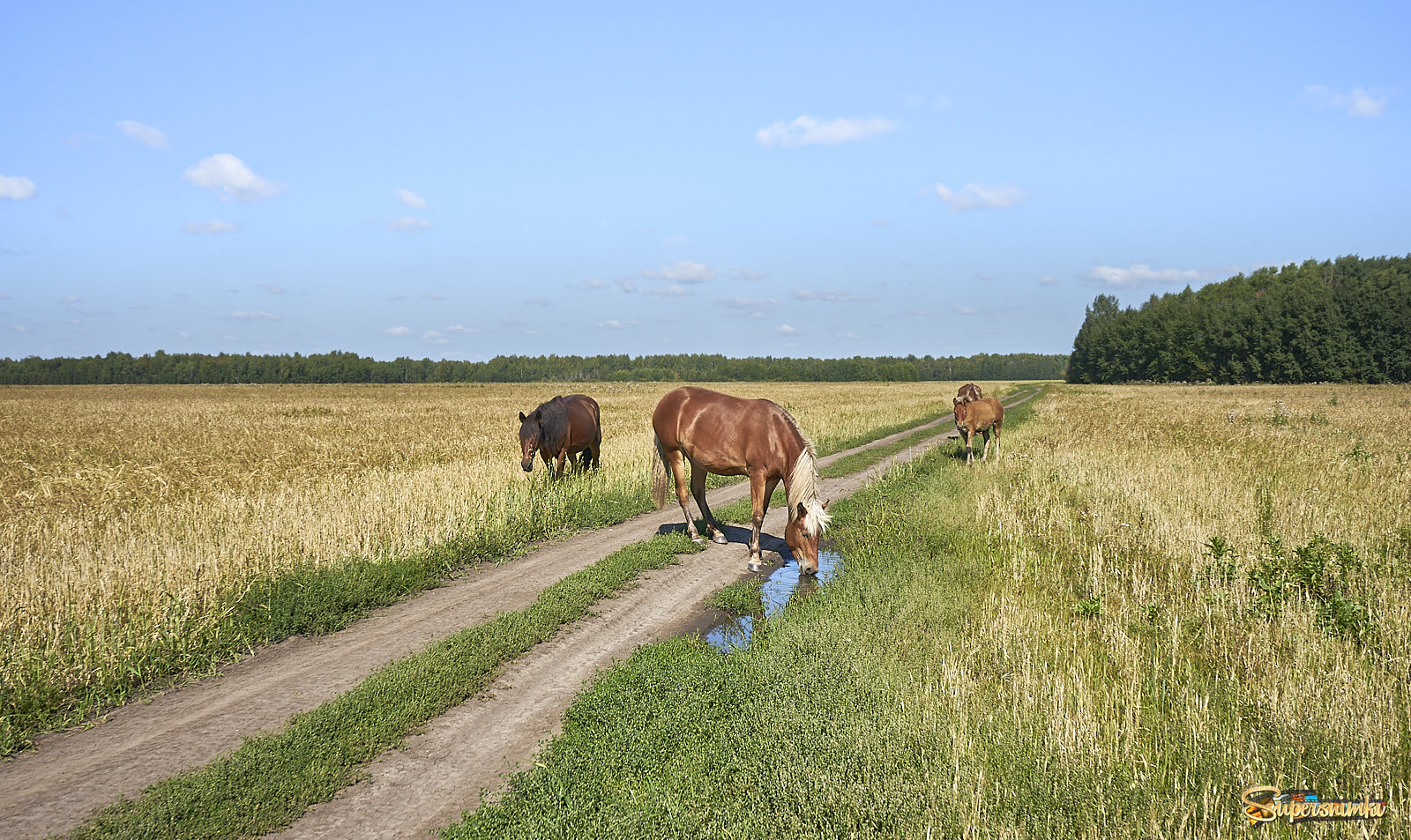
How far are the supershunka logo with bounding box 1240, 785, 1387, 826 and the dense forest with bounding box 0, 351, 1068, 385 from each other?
12294 cm

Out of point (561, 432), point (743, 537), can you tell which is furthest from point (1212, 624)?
point (561, 432)

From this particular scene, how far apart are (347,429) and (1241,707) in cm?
2883

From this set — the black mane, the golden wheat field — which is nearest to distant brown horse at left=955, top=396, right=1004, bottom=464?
the golden wheat field

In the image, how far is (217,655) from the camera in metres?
6.46

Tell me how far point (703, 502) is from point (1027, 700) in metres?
7.12

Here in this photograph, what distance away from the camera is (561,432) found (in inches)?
587

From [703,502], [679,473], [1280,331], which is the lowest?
[703,502]

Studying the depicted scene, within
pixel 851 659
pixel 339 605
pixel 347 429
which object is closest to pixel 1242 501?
pixel 851 659

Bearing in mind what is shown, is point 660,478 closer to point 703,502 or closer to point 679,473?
point 679,473

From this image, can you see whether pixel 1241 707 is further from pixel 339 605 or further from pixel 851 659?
pixel 339 605

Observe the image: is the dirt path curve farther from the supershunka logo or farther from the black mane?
the black mane

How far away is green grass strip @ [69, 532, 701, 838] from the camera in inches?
154

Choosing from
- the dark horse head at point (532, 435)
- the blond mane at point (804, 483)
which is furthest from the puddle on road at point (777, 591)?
the dark horse head at point (532, 435)

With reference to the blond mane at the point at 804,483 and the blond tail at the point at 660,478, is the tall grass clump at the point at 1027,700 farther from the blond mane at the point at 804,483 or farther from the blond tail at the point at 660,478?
the blond tail at the point at 660,478
